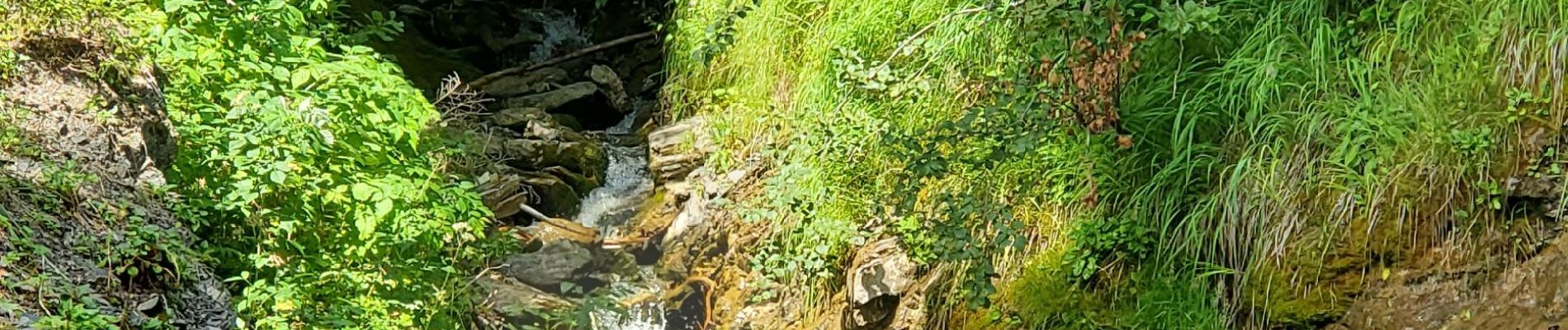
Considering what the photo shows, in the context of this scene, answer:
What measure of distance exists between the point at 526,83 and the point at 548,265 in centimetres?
295

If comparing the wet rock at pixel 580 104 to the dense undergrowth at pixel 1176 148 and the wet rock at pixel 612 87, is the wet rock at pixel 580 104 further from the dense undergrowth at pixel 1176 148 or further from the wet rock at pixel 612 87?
the dense undergrowth at pixel 1176 148

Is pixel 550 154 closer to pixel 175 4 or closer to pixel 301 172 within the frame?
pixel 301 172

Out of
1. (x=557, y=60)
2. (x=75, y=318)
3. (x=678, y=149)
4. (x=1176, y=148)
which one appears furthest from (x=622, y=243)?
(x=75, y=318)

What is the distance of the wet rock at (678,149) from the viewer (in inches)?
223

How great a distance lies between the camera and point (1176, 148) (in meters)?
2.84

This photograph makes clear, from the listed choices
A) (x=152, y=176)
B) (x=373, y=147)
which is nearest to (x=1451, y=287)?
(x=373, y=147)

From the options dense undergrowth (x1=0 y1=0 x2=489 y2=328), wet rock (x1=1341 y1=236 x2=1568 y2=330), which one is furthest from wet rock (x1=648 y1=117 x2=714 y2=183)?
wet rock (x1=1341 y1=236 x2=1568 y2=330)

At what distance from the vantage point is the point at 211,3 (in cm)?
289

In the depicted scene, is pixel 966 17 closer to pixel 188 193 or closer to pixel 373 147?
pixel 373 147

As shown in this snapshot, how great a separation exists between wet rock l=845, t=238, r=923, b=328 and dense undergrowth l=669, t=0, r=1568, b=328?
0.11m

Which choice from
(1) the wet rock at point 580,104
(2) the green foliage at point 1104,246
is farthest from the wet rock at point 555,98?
(2) the green foliage at point 1104,246

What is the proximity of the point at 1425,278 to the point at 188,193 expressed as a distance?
2.99 meters

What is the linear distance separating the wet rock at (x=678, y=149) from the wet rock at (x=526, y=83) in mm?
2221

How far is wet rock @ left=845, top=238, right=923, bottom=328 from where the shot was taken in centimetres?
354
